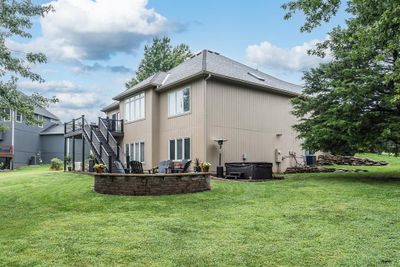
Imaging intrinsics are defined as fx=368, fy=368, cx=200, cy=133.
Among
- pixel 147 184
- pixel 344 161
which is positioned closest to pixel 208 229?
pixel 147 184

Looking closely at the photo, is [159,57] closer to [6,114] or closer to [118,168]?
[118,168]

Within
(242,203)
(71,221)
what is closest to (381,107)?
(242,203)

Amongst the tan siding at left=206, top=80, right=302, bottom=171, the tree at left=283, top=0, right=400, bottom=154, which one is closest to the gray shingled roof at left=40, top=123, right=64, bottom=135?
the tan siding at left=206, top=80, right=302, bottom=171

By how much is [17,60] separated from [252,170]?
941cm

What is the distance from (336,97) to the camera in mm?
13398

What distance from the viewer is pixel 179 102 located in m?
18.1

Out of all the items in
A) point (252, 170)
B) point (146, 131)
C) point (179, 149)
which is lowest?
point (252, 170)

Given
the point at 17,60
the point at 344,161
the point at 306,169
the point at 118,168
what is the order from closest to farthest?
the point at 17,60 → the point at 118,168 → the point at 306,169 → the point at 344,161

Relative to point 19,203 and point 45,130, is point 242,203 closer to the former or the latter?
point 19,203

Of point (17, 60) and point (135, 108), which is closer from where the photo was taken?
point (17, 60)

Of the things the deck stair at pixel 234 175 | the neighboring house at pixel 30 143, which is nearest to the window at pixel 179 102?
the deck stair at pixel 234 175

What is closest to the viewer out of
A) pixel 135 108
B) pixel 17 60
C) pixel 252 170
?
pixel 17 60

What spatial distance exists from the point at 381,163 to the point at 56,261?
73.6ft

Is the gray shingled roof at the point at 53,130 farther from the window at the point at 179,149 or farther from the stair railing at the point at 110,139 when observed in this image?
the window at the point at 179,149
